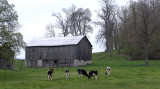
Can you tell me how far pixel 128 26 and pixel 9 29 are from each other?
33.1 m

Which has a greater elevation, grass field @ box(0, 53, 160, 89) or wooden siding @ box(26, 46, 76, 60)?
wooden siding @ box(26, 46, 76, 60)

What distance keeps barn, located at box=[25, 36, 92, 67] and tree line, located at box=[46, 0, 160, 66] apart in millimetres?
11927

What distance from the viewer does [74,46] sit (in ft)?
171

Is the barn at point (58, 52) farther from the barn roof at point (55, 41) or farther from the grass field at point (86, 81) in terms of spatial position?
the grass field at point (86, 81)

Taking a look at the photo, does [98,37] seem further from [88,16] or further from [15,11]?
[15,11]

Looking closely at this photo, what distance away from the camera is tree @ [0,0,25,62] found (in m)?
28.1

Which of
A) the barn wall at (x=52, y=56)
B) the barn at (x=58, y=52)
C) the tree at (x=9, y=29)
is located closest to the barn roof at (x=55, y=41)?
the barn at (x=58, y=52)

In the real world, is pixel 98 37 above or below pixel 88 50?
above

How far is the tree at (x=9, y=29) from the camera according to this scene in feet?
92.1

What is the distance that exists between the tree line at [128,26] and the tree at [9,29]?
1046 inches

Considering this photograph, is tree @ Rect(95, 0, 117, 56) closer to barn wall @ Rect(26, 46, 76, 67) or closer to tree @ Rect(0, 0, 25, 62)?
barn wall @ Rect(26, 46, 76, 67)

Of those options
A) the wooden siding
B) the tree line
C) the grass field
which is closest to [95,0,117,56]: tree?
the tree line

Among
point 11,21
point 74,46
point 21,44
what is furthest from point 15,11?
point 74,46

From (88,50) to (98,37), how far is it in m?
9.44
